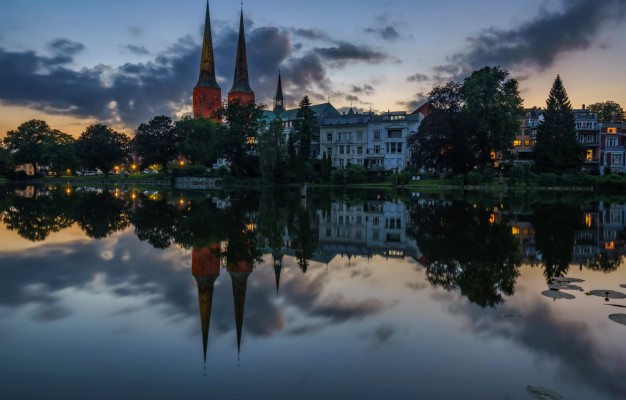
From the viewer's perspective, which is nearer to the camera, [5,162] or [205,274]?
[205,274]

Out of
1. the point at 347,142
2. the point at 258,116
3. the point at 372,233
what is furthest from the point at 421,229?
the point at 347,142

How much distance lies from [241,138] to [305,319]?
2866 inches

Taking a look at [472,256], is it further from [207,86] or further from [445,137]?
[207,86]

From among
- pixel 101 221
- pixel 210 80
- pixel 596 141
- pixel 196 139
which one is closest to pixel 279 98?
pixel 210 80

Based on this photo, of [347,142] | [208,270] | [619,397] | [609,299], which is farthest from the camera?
[347,142]

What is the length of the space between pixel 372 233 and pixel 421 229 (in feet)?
7.71

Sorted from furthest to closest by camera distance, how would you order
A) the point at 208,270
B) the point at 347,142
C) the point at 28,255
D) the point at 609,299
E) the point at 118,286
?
the point at 347,142 < the point at 28,255 < the point at 208,270 < the point at 118,286 < the point at 609,299

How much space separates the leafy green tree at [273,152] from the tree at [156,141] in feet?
119

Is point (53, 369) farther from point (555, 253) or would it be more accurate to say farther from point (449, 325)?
point (555, 253)

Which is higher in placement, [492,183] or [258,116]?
[258,116]

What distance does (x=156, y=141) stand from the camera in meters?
101

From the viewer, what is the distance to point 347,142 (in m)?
94.0

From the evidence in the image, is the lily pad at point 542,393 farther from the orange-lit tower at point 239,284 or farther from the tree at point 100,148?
the tree at point 100,148

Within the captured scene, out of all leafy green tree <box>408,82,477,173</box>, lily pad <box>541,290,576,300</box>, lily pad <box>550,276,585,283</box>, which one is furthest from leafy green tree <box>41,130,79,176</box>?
lily pad <box>541,290,576,300</box>
